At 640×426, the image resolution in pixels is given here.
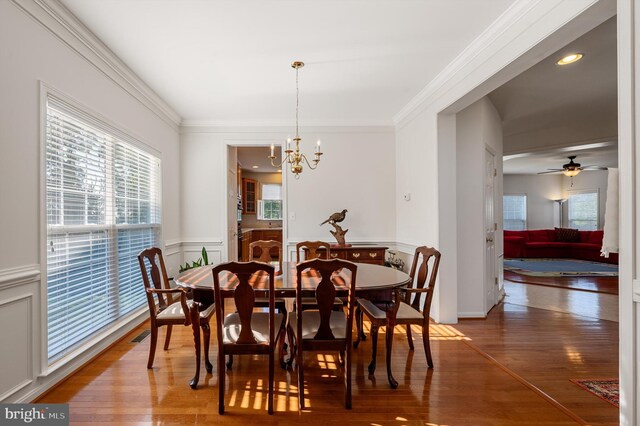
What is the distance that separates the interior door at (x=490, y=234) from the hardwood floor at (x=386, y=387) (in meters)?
0.88

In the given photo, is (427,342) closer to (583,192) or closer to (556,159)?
(556,159)

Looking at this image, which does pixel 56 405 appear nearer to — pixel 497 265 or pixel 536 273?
pixel 497 265

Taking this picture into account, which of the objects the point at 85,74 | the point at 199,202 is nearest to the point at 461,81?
the point at 85,74

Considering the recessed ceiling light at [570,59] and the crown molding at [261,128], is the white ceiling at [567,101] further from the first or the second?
the crown molding at [261,128]

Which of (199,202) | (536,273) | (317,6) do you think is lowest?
(536,273)

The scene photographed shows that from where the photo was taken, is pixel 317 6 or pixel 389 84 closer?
pixel 317 6

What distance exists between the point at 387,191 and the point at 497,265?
6.08ft

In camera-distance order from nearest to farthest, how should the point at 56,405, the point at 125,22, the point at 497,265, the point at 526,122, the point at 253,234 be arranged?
the point at 56,405 < the point at 125,22 < the point at 497,265 < the point at 526,122 < the point at 253,234

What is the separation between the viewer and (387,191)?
15.7 ft

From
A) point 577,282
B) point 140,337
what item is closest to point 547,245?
point 577,282

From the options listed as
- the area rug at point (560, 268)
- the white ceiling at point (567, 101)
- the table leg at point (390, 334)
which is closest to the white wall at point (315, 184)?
the white ceiling at point (567, 101)

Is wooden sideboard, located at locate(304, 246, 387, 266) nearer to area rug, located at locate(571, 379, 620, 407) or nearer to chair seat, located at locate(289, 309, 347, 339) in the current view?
chair seat, located at locate(289, 309, 347, 339)

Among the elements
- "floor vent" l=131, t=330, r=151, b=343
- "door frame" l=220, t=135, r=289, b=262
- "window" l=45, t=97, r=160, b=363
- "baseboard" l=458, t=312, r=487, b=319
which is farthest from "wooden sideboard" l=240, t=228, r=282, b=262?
"baseboard" l=458, t=312, r=487, b=319

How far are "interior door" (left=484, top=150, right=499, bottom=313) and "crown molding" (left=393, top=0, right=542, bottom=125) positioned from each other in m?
1.07
